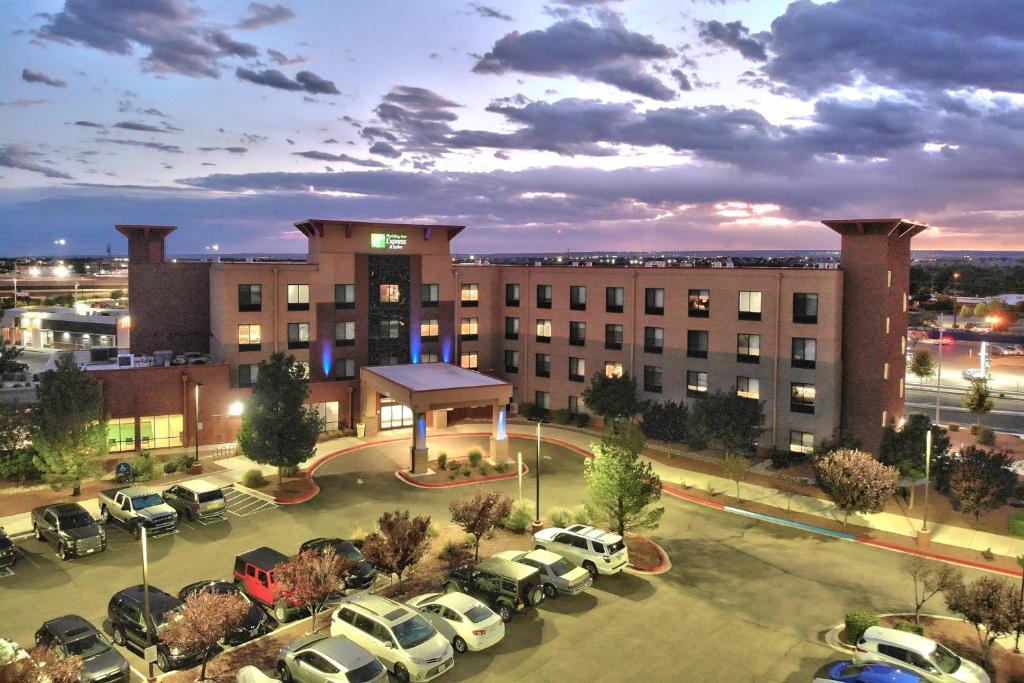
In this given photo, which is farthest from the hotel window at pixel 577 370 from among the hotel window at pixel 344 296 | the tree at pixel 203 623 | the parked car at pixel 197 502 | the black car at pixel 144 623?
the tree at pixel 203 623

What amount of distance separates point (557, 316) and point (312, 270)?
20.5 meters

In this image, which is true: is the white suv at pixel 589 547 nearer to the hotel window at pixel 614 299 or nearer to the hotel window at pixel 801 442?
the hotel window at pixel 801 442

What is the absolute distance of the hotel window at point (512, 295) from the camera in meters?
62.8

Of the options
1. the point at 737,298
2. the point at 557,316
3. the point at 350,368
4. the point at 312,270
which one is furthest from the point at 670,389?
the point at 312,270

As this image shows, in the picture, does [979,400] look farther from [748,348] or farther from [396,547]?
[396,547]

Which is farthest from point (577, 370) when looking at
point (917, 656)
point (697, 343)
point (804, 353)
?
point (917, 656)

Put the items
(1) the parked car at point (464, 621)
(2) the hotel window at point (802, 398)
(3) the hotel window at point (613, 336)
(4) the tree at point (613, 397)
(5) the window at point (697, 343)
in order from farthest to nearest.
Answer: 1. (3) the hotel window at point (613, 336)
2. (4) the tree at point (613, 397)
3. (5) the window at point (697, 343)
4. (2) the hotel window at point (802, 398)
5. (1) the parked car at point (464, 621)

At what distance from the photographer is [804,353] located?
1785 inches

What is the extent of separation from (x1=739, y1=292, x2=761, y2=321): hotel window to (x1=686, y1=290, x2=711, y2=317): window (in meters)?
2.43

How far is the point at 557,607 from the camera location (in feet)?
84.7

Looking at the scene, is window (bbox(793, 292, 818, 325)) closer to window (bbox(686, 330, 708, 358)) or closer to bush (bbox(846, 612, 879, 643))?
window (bbox(686, 330, 708, 358))

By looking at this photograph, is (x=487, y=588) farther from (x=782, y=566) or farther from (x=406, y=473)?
(x=406, y=473)

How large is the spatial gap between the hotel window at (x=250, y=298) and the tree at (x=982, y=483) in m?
45.3

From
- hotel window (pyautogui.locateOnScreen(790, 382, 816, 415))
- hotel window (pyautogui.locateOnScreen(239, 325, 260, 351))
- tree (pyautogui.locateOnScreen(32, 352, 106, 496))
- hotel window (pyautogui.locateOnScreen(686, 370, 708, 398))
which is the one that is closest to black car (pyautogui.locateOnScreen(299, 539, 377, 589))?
tree (pyautogui.locateOnScreen(32, 352, 106, 496))
